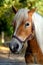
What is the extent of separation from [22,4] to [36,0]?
0.69m

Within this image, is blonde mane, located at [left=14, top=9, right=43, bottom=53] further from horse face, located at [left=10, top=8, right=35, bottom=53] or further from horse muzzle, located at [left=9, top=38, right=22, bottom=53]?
horse muzzle, located at [left=9, top=38, right=22, bottom=53]

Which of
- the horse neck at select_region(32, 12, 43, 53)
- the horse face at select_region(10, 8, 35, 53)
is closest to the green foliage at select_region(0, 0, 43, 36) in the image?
the horse neck at select_region(32, 12, 43, 53)

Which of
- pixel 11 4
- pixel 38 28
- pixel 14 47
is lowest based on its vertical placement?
pixel 11 4

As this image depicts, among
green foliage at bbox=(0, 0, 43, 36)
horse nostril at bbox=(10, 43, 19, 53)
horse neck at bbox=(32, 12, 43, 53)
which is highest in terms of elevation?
horse neck at bbox=(32, 12, 43, 53)

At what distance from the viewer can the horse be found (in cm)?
329

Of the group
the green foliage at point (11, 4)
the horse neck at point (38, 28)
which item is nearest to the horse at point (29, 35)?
A: the horse neck at point (38, 28)

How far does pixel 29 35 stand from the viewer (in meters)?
3.34

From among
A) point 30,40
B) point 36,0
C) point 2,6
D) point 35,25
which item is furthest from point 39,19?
point 2,6

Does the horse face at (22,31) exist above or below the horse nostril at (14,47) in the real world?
above

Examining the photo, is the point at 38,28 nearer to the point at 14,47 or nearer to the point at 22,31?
the point at 22,31

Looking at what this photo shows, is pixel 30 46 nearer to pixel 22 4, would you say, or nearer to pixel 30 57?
pixel 30 57

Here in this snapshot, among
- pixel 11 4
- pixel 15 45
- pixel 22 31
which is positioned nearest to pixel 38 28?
pixel 22 31

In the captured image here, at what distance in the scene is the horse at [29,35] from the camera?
3293 millimetres

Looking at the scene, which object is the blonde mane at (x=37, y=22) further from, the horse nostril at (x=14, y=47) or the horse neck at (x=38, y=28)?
the horse nostril at (x=14, y=47)
